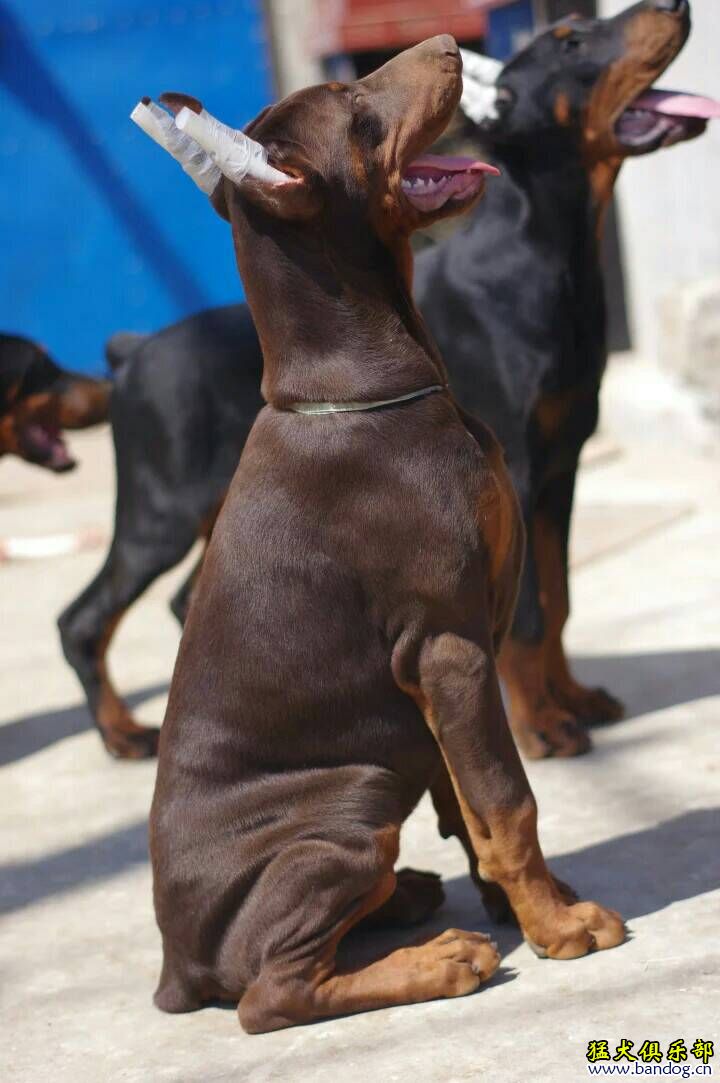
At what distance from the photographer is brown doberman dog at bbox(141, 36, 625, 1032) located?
2754mm

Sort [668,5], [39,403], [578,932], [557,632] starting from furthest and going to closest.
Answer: [39,403] → [557,632] → [668,5] → [578,932]

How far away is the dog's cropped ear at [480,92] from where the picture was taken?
13.2 ft

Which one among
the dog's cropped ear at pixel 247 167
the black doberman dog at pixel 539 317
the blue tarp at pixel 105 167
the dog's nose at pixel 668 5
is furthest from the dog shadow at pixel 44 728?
the blue tarp at pixel 105 167

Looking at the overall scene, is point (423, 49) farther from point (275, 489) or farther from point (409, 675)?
point (409, 675)

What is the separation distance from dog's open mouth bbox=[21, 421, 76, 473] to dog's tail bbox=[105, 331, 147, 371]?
1.44 feet

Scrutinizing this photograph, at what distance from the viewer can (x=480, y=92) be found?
13.3 ft

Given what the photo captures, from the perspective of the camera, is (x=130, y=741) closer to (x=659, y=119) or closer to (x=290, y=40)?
A: (x=659, y=119)

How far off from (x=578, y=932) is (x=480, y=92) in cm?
237

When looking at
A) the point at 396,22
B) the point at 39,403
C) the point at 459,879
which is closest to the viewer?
the point at 459,879

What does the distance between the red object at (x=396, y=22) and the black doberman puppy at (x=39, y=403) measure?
274 inches

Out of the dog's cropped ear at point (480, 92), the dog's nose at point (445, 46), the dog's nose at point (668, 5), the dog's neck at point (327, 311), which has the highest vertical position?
the dog's nose at point (445, 46)

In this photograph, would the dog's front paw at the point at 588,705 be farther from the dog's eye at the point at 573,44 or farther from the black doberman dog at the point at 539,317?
the dog's eye at the point at 573,44

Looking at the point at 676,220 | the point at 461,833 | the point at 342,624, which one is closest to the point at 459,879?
the point at 461,833

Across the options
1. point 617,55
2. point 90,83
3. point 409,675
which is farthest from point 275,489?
point 90,83
